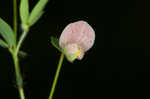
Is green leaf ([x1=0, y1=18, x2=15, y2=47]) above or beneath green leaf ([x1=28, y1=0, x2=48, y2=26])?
beneath

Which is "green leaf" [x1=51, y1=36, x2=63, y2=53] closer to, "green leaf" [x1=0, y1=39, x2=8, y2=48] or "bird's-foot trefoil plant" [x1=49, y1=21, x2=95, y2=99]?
"bird's-foot trefoil plant" [x1=49, y1=21, x2=95, y2=99]

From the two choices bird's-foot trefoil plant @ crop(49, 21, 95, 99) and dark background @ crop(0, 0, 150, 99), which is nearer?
bird's-foot trefoil plant @ crop(49, 21, 95, 99)

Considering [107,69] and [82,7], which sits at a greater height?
[82,7]

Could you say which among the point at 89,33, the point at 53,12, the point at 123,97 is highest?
the point at 53,12

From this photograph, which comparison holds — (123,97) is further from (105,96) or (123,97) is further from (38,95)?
(38,95)

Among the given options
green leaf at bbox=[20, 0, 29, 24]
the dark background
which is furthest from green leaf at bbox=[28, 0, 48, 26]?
Answer: the dark background

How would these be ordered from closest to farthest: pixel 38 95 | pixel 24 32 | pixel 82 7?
pixel 24 32 < pixel 38 95 < pixel 82 7

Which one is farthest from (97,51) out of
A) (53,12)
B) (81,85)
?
(53,12)

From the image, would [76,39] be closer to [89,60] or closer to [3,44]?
[3,44]

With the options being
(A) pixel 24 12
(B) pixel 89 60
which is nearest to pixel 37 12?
(A) pixel 24 12
